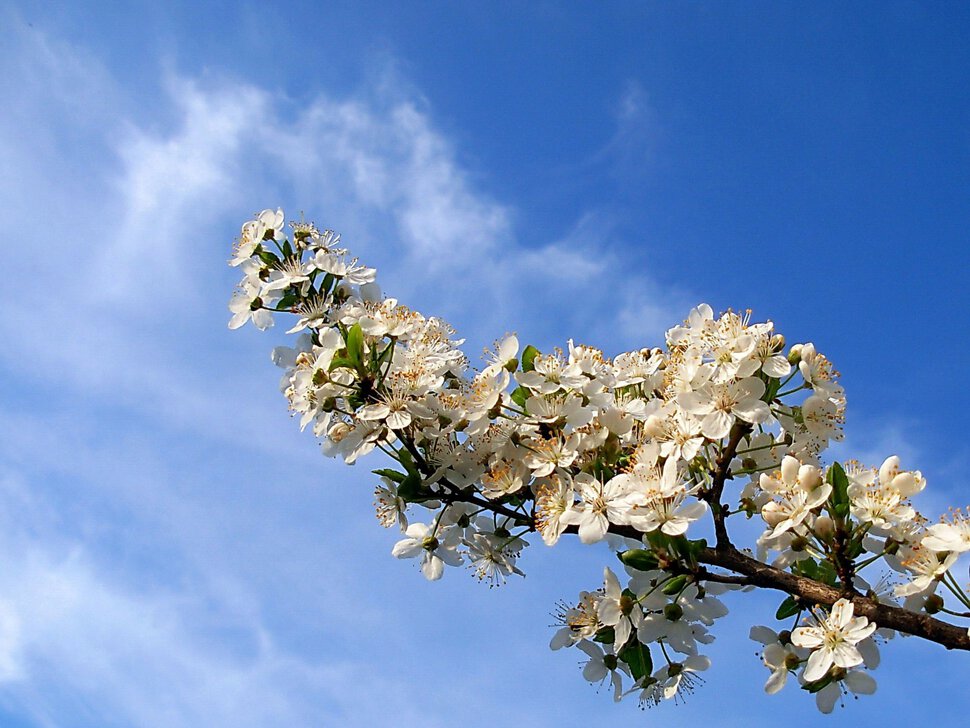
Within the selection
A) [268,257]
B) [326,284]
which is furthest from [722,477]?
[268,257]

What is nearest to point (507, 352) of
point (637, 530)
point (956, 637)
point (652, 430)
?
point (652, 430)

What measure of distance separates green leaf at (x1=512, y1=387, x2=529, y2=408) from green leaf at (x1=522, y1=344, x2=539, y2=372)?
18 centimetres

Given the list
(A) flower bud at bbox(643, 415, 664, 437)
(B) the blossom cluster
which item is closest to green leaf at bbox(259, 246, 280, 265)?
(B) the blossom cluster

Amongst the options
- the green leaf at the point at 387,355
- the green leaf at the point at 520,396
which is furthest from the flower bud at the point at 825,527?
the green leaf at the point at 387,355

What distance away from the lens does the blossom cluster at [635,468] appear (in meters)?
3.50

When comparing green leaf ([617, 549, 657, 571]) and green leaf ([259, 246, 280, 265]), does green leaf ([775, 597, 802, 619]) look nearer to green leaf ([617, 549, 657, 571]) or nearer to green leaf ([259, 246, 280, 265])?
green leaf ([617, 549, 657, 571])

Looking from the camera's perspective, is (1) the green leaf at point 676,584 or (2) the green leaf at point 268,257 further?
(2) the green leaf at point 268,257

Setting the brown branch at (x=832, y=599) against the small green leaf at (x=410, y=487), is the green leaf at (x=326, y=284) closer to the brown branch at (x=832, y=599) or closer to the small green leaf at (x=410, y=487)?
the small green leaf at (x=410, y=487)

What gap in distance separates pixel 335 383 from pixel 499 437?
0.78 meters

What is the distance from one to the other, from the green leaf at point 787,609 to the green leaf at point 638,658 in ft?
2.02

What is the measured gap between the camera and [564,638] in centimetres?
414

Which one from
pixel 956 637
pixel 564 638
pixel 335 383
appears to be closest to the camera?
pixel 956 637

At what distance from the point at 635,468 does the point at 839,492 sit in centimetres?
79

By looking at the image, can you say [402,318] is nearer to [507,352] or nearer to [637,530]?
[507,352]
